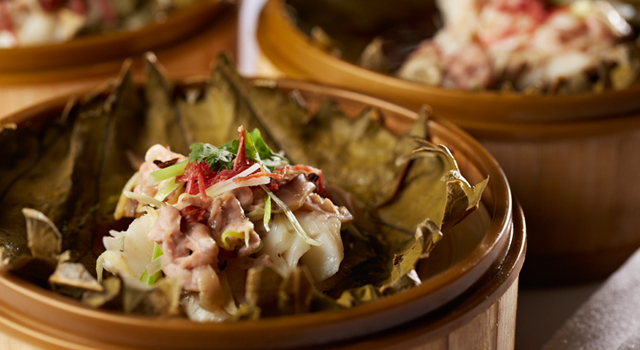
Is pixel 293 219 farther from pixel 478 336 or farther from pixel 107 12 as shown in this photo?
pixel 107 12

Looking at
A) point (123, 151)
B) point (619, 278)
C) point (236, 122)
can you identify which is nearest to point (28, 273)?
point (123, 151)

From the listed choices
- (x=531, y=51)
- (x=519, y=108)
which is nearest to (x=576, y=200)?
(x=519, y=108)

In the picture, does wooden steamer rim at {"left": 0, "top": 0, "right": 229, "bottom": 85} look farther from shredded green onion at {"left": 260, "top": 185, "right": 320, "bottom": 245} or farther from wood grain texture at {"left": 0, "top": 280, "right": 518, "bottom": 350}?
wood grain texture at {"left": 0, "top": 280, "right": 518, "bottom": 350}

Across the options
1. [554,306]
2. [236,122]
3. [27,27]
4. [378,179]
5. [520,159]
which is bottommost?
[554,306]

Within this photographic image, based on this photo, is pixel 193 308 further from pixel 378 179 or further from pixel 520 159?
pixel 520 159

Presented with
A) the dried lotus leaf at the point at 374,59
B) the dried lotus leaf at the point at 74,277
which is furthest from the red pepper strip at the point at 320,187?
the dried lotus leaf at the point at 374,59
